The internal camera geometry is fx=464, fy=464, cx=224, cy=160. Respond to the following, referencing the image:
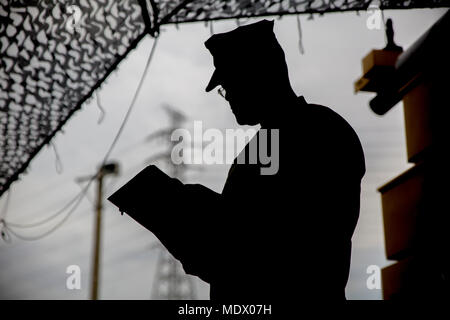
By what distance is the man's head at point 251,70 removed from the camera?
121cm

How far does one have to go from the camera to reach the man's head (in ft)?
3.97

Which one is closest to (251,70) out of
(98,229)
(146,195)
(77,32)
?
(146,195)

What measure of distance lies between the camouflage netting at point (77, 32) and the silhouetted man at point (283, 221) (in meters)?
1.69

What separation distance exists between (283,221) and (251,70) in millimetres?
455

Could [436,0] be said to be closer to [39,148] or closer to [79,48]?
[79,48]

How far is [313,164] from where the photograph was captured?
98 centimetres

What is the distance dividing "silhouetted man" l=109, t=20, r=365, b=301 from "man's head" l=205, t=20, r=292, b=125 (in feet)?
0.51

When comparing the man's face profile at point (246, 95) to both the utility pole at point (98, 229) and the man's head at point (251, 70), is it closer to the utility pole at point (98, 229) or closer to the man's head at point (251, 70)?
the man's head at point (251, 70)

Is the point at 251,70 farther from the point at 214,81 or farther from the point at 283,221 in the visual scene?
the point at 283,221

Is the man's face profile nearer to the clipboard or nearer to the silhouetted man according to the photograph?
the silhouetted man

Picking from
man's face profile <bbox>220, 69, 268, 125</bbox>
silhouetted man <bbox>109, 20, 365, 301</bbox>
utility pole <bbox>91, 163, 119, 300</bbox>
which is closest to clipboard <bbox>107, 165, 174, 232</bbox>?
silhouetted man <bbox>109, 20, 365, 301</bbox>

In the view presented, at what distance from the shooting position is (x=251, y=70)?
1215 mm

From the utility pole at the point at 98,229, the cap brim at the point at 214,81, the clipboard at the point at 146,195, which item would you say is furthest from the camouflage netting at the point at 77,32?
the utility pole at the point at 98,229

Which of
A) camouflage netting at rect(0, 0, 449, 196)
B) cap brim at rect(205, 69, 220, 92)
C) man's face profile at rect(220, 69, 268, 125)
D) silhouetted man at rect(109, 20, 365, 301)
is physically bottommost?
silhouetted man at rect(109, 20, 365, 301)
